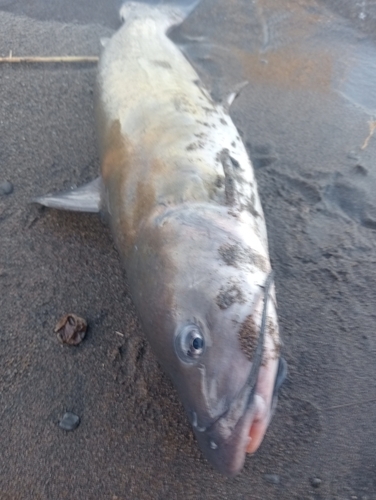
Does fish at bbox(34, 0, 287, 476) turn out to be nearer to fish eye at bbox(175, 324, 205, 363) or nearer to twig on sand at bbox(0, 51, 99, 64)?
fish eye at bbox(175, 324, 205, 363)

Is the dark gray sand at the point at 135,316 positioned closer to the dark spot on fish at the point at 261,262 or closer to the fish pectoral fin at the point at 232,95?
the fish pectoral fin at the point at 232,95

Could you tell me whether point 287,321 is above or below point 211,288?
below

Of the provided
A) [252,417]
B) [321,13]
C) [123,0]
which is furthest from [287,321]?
[123,0]

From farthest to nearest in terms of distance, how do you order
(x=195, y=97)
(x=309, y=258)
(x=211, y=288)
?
(x=195, y=97), (x=309, y=258), (x=211, y=288)

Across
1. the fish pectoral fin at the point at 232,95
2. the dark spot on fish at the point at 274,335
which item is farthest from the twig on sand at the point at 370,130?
the dark spot on fish at the point at 274,335

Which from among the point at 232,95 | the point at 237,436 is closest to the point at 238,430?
the point at 237,436

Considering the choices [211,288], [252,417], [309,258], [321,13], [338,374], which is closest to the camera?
[252,417]

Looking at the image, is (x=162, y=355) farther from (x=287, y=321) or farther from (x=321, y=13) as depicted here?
(x=321, y=13)
